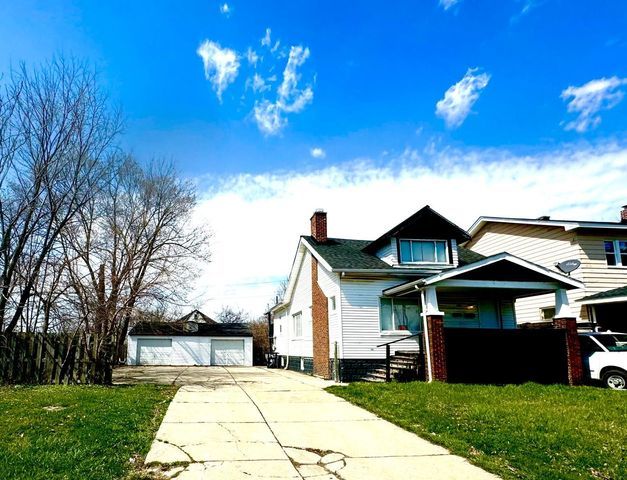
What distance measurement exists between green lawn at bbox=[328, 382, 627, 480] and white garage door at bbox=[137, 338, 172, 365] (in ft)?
78.8

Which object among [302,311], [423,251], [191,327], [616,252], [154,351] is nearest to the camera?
[423,251]

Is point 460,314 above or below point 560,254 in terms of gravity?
below

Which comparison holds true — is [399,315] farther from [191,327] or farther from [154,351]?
[191,327]

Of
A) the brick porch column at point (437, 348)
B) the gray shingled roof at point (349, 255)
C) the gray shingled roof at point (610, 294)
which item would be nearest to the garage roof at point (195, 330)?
the gray shingled roof at point (349, 255)

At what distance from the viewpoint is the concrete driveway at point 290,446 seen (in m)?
Result: 5.24

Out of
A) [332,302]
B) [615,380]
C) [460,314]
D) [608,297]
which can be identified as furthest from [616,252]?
[332,302]

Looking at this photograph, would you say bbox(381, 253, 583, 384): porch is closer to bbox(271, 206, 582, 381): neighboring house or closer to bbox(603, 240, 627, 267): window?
bbox(271, 206, 582, 381): neighboring house

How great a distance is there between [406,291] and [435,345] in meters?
2.18

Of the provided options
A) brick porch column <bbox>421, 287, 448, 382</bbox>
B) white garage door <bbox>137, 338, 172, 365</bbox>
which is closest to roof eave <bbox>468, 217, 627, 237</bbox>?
brick porch column <bbox>421, 287, 448, 382</bbox>

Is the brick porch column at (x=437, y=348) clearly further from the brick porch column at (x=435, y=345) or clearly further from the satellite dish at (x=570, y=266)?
the satellite dish at (x=570, y=266)

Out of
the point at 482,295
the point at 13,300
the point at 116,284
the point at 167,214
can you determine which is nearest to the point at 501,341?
the point at 482,295

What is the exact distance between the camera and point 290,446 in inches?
252

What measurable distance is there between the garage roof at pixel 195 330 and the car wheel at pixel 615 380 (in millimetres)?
24575

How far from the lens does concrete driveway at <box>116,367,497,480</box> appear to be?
17.2 ft
